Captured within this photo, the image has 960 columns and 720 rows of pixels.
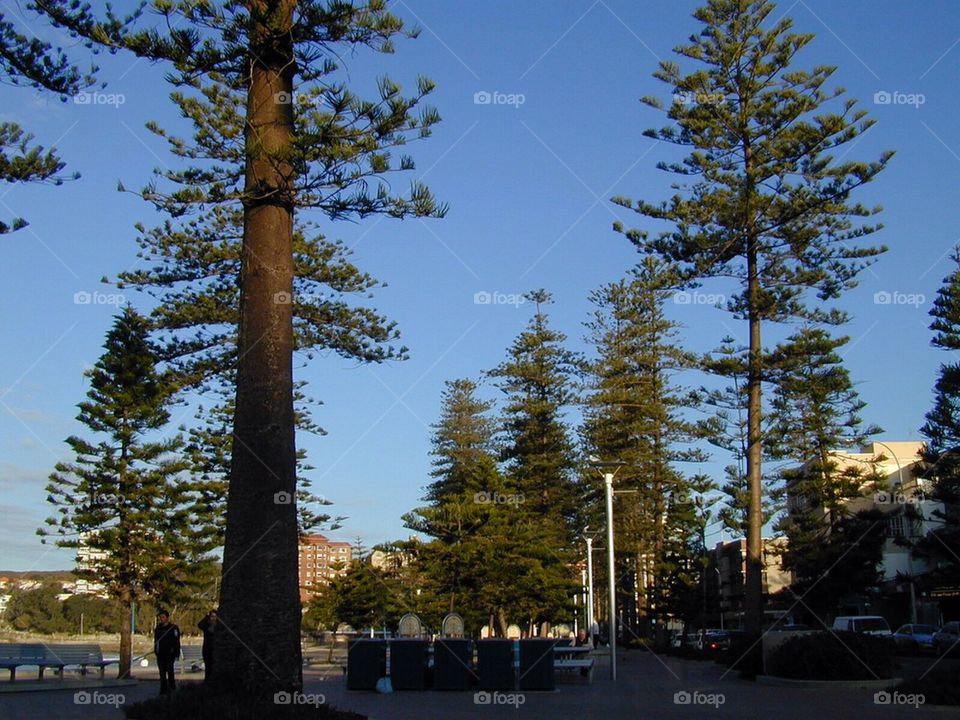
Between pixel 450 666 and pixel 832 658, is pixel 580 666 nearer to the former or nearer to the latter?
pixel 450 666

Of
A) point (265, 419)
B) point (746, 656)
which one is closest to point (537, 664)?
point (746, 656)

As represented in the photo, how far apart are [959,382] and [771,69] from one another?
1089cm

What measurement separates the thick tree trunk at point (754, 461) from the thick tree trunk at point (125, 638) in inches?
533

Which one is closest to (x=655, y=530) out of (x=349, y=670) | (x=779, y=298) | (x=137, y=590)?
(x=779, y=298)

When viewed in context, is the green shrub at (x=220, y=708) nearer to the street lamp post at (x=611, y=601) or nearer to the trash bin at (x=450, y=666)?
the trash bin at (x=450, y=666)

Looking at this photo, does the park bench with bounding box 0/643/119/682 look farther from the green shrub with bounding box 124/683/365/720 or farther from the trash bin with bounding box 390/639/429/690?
the green shrub with bounding box 124/683/365/720

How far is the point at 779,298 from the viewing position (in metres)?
25.2

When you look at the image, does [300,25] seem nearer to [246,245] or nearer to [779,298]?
[246,245]

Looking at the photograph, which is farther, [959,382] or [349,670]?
[959,382]

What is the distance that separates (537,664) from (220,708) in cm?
971

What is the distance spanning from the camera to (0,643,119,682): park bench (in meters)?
18.8

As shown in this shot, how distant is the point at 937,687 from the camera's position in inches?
521

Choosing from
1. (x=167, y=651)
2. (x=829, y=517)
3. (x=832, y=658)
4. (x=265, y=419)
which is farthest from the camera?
(x=829, y=517)

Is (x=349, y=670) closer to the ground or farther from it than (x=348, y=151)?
closer to the ground
